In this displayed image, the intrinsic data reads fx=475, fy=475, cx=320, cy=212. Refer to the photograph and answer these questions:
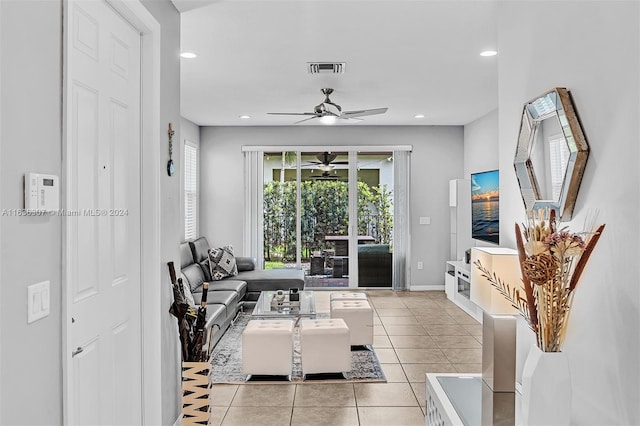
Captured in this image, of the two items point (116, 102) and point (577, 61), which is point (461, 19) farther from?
point (116, 102)

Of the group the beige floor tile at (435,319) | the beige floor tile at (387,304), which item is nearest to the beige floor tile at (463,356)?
the beige floor tile at (435,319)

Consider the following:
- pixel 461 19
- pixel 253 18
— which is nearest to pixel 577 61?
pixel 461 19

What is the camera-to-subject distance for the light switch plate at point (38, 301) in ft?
4.66

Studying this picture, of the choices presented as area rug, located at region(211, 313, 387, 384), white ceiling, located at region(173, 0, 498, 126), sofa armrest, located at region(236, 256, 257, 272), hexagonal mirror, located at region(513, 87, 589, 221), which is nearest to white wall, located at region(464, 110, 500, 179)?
white ceiling, located at region(173, 0, 498, 126)

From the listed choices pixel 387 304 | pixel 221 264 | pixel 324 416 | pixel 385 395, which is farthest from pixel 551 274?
pixel 221 264

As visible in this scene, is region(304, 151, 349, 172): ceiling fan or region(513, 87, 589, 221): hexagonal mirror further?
region(304, 151, 349, 172): ceiling fan

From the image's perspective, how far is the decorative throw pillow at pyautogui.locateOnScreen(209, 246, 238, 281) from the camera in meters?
6.41

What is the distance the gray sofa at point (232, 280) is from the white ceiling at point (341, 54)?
196 cm

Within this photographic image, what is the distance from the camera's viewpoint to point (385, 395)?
3516 millimetres

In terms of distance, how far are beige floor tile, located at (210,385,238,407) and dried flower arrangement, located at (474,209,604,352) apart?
2.45 metres

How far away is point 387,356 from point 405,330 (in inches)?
38.4

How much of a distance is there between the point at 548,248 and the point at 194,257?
17.7ft

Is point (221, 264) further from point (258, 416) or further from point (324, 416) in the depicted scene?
point (324, 416)

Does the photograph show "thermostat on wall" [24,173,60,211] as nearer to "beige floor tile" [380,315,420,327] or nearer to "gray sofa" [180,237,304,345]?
"gray sofa" [180,237,304,345]
